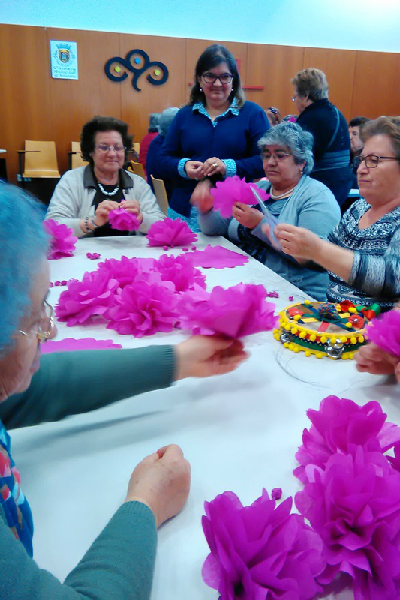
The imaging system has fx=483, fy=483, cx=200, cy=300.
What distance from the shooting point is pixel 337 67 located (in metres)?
8.45

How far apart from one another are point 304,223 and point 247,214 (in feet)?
0.87

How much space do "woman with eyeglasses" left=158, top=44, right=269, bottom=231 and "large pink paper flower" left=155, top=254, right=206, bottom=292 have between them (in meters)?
0.96

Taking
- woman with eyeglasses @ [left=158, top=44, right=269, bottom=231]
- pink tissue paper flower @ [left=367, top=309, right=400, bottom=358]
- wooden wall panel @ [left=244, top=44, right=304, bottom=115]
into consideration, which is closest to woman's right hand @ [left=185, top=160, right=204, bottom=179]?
woman with eyeglasses @ [left=158, top=44, right=269, bottom=231]

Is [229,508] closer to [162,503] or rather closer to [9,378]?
[162,503]

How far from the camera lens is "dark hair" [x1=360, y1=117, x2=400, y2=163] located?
1.63m

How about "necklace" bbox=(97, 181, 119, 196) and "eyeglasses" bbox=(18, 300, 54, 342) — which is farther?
"necklace" bbox=(97, 181, 119, 196)

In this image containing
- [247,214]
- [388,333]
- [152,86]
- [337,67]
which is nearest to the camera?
[388,333]

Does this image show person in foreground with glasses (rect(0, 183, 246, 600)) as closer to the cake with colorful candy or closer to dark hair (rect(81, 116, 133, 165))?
the cake with colorful candy

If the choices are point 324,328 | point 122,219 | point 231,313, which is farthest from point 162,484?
point 122,219

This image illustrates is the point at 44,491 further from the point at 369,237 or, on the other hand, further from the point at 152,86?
the point at 152,86

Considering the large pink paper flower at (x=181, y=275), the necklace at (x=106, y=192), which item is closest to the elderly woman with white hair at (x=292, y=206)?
the large pink paper flower at (x=181, y=275)

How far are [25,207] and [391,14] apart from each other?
9.94 meters

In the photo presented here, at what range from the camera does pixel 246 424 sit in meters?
0.95

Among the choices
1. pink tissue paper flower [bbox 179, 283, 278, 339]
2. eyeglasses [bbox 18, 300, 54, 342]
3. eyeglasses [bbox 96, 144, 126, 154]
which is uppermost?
eyeglasses [bbox 96, 144, 126, 154]
